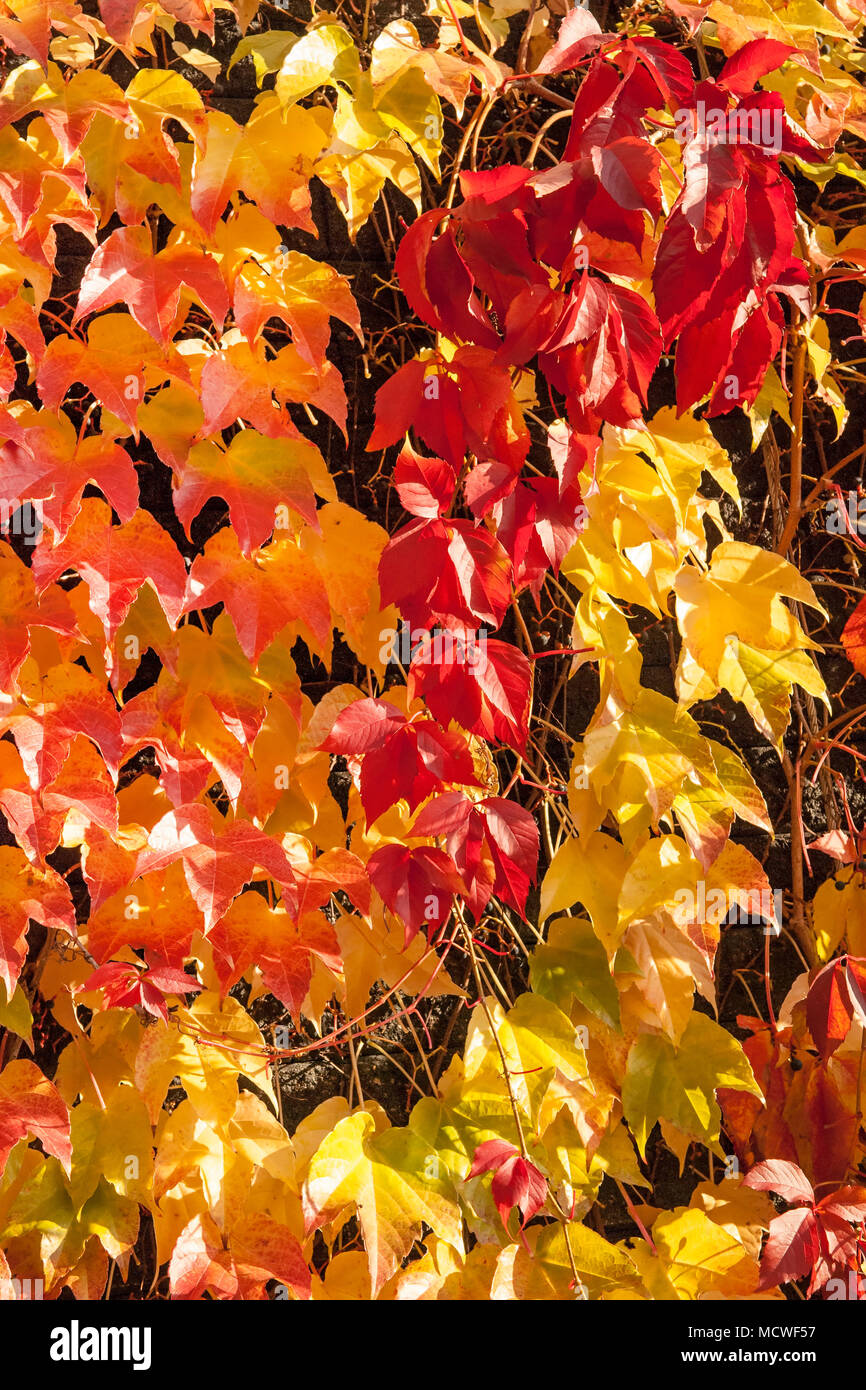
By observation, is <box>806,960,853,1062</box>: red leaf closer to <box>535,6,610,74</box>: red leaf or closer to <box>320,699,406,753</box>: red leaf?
<box>320,699,406,753</box>: red leaf

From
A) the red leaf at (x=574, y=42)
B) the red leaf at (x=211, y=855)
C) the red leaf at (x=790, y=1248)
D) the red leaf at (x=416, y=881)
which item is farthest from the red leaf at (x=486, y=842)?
the red leaf at (x=574, y=42)

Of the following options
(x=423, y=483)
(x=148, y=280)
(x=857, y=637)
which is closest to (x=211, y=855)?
(x=423, y=483)

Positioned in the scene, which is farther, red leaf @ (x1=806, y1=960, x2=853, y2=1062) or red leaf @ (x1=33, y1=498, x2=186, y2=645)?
red leaf @ (x1=806, y1=960, x2=853, y2=1062)

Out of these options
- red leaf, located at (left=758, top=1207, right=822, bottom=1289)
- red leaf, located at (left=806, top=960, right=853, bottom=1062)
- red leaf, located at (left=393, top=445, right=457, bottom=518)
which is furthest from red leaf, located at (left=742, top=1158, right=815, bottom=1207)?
red leaf, located at (left=393, top=445, right=457, bottom=518)

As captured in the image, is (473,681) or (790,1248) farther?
(790,1248)

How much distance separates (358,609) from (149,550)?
22 centimetres

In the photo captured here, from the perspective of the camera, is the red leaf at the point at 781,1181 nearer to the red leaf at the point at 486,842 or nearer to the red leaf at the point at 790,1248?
the red leaf at the point at 790,1248

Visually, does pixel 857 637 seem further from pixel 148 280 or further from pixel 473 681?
pixel 148 280

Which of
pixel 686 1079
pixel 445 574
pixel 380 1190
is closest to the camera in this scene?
pixel 445 574

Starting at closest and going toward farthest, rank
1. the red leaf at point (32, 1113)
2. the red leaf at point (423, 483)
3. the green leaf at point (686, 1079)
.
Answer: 1. the red leaf at point (423, 483)
2. the red leaf at point (32, 1113)
3. the green leaf at point (686, 1079)

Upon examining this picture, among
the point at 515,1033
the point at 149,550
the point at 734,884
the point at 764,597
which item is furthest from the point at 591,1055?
the point at 149,550

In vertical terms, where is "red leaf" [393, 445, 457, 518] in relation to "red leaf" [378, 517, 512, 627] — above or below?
above

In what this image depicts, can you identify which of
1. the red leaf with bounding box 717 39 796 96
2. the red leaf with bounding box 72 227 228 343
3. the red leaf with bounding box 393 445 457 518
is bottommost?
the red leaf with bounding box 393 445 457 518

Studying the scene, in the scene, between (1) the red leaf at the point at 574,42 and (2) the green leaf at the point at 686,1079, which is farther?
(2) the green leaf at the point at 686,1079
